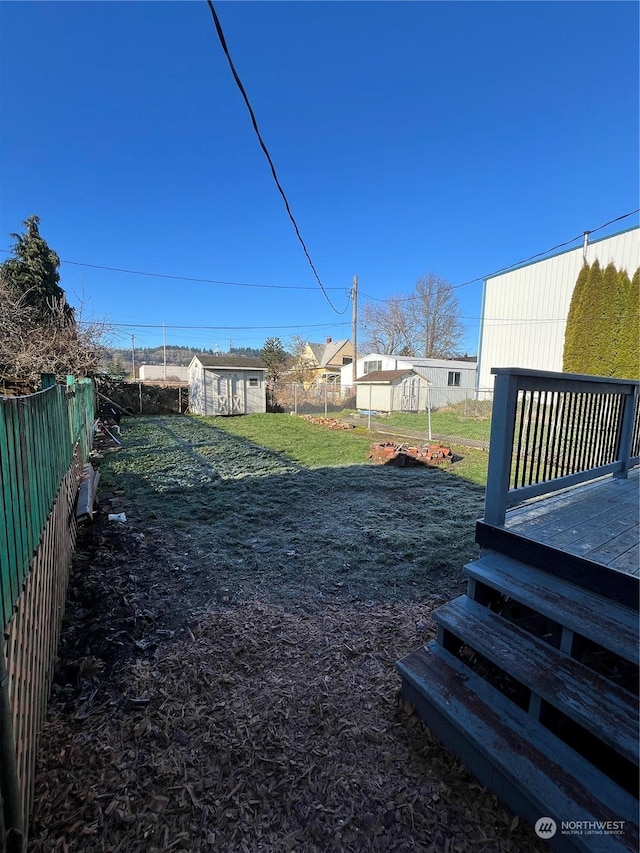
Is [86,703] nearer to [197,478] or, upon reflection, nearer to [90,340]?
[197,478]

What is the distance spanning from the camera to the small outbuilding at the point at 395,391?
62.7ft

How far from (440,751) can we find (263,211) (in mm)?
14844

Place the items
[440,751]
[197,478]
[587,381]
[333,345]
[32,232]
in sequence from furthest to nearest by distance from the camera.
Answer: [333,345] < [32,232] < [197,478] < [587,381] < [440,751]

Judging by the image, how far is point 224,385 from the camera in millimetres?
17609

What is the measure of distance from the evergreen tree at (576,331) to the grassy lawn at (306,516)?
782 cm

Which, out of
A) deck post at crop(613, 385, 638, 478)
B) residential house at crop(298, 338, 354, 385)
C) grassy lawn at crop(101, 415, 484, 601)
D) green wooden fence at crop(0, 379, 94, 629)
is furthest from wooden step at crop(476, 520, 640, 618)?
residential house at crop(298, 338, 354, 385)

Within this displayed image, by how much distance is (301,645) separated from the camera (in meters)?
2.35

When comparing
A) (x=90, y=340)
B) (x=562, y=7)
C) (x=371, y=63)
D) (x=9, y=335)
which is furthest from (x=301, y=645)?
(x=90, y=340)

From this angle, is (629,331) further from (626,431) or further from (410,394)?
(626,431)

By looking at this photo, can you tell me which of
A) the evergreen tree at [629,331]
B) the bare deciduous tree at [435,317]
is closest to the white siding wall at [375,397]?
the evergreen tree at [629,331]

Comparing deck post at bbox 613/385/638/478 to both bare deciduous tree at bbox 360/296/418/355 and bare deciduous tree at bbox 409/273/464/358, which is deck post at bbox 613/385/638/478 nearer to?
bare deciduous tree at bbox 409/273/464/358

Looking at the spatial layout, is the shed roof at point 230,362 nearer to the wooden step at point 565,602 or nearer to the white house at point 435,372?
the white house at point 435,372

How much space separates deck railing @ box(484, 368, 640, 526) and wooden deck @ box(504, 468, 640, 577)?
0.15 metres

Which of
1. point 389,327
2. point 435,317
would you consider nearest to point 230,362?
point 389,327
